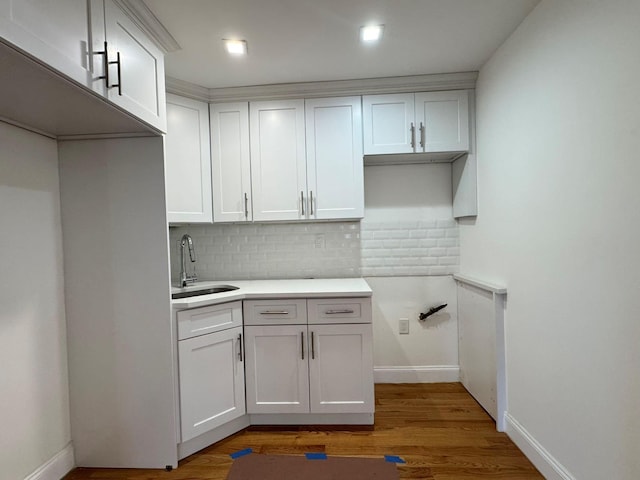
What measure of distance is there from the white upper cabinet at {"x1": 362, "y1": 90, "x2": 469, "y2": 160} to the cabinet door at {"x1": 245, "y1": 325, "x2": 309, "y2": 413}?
147 centimetres

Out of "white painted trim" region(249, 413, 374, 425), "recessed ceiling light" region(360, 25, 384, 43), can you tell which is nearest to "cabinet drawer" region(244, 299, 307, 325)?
"white painted trim" region(249, 413, 374, 425)

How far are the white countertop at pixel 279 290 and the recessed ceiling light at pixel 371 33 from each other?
1505mm

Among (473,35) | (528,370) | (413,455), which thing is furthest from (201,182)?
(528,370)

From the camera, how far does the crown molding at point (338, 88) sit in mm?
2371

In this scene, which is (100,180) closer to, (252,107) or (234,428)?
(252,107)

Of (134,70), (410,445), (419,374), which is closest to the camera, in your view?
(134,70)

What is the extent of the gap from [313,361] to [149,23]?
6.94ft

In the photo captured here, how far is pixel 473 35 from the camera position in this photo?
1.89m

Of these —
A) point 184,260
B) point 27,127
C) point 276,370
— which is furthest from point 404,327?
point 27,127

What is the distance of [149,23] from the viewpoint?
5.40 ft

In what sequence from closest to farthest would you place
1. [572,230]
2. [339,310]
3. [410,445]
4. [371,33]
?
1. [572,230]
2. [371,33]
3. [410,445]
4. [339,310]

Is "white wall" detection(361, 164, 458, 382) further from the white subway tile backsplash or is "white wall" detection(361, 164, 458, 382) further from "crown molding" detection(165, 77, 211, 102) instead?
"crown molding" detection(165, 77, 211, 102)

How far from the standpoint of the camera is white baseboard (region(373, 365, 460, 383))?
2.77 meters

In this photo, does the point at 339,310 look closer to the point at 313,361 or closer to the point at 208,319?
the point at 313,361
